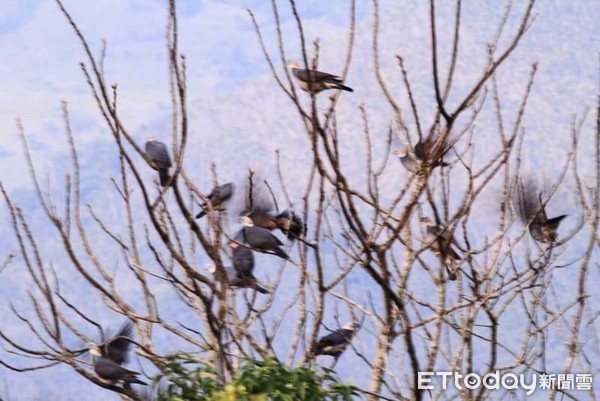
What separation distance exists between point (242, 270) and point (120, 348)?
0.53 metres

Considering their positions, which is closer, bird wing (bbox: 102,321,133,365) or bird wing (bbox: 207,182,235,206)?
bird wing (bbox: 102,321,133,365)

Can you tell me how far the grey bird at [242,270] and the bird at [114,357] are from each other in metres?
0.41

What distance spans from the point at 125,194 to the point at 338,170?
106 centimetres

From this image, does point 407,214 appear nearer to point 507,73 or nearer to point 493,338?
point 493,338

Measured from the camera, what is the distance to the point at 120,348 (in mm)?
3994

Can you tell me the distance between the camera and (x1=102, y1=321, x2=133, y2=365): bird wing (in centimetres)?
392

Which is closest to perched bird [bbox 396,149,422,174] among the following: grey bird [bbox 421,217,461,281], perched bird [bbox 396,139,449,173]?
perched bird [bbox 396,139,449,173]

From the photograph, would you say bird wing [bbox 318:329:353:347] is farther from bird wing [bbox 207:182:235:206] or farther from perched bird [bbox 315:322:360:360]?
bird wing [bbox 207:182:235:206]

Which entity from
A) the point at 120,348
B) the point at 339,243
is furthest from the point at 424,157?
the point at 120,348

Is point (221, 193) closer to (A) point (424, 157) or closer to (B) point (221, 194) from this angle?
(B) point (221, 194)

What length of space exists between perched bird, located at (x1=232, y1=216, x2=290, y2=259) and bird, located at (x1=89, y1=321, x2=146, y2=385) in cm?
54

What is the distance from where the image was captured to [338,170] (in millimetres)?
2959

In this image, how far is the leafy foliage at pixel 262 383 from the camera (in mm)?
3088

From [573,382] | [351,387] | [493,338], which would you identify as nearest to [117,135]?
[351,387]
